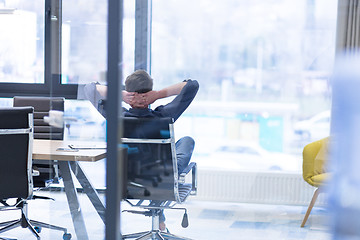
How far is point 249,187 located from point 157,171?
0.55 meters

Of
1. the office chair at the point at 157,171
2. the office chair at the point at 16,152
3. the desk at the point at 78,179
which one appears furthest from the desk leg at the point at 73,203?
the office chair at the point at 16,152

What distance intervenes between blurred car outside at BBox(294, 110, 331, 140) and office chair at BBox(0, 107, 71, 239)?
61.0 inches

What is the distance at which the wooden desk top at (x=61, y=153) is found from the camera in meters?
2.53

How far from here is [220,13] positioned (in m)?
3.12

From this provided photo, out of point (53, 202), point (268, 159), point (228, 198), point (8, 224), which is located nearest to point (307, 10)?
point (268, 159)

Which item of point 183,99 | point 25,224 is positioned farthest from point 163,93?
point 25,224

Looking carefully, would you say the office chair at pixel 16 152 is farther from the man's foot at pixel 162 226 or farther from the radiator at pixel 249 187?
the radiator at pixel 249 187

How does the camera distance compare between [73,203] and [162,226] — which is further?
[162,226]

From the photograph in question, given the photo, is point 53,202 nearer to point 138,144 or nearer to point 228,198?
point 138,144

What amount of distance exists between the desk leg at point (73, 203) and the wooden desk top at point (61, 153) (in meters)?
0.07

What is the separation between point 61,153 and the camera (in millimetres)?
3125

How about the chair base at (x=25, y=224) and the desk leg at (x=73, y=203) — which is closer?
the desk leg at (x=73, y=203)

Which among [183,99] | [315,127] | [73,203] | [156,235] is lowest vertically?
[156,235]

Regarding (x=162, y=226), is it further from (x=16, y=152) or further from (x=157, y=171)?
(x=16, y=152)
